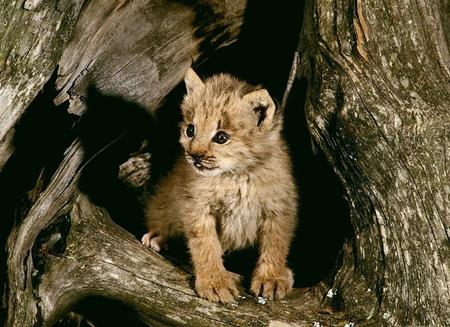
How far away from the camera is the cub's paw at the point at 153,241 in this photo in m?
6.29

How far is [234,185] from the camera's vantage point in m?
5.46

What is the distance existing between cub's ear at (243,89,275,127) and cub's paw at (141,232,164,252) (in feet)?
5.54

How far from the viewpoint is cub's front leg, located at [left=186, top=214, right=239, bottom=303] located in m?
5.01

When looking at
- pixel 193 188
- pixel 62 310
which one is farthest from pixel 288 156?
pixel 62 310

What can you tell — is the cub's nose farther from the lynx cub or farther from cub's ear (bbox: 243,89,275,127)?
cub's ear (bbox: 243,89,275,127)

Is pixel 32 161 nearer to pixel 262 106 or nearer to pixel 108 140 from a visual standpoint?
pixel 108 140

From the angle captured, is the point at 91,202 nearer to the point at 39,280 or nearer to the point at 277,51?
the point at 39,280

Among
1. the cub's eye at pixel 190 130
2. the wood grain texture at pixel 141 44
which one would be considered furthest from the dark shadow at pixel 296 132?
the cub's eye at pixel 190 130

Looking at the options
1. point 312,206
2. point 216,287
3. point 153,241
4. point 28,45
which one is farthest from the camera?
point 153,241

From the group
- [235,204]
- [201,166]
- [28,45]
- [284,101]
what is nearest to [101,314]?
[235,204]

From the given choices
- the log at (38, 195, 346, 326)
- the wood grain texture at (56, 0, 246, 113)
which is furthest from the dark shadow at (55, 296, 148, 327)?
the wood grain texture at (56, 0, 246, 113)

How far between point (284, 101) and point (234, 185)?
81 centimetres

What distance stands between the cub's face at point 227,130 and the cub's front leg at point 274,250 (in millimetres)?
544

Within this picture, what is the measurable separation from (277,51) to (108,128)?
5.77 feet
